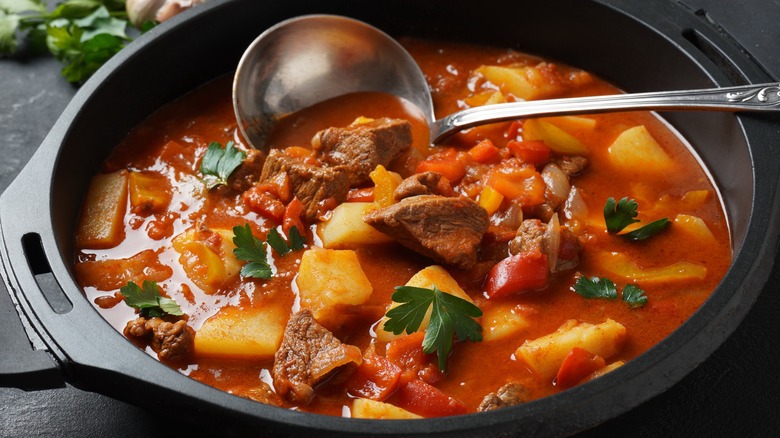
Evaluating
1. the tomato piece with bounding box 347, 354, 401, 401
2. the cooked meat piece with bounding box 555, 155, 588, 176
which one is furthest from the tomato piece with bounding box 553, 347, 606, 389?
the cooked meat piece with bounding box 555, 155, 588, 176

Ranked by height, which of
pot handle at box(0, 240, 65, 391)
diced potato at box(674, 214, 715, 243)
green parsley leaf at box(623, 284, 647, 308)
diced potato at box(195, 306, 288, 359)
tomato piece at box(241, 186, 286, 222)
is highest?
diced potato at box(674, 214, 715, 243)

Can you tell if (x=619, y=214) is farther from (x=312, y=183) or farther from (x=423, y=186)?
(x=312, y=183)

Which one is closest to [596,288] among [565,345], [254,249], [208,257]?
A: [565,345]

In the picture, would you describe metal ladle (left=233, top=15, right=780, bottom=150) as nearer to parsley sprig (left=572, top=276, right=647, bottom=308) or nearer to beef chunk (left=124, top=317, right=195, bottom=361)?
parsley sprig (left=572, top=276, right=647, bottom=308)

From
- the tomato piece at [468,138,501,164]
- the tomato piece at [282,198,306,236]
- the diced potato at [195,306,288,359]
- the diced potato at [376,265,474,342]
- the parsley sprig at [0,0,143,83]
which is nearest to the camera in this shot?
the diced potato at [195,306,288,359]

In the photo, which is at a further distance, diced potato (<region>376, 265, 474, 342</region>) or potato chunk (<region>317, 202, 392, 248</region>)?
potato chunk (<region>317, 202, 392, 248</region>)

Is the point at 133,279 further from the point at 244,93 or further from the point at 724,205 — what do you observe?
the point at 724,205
